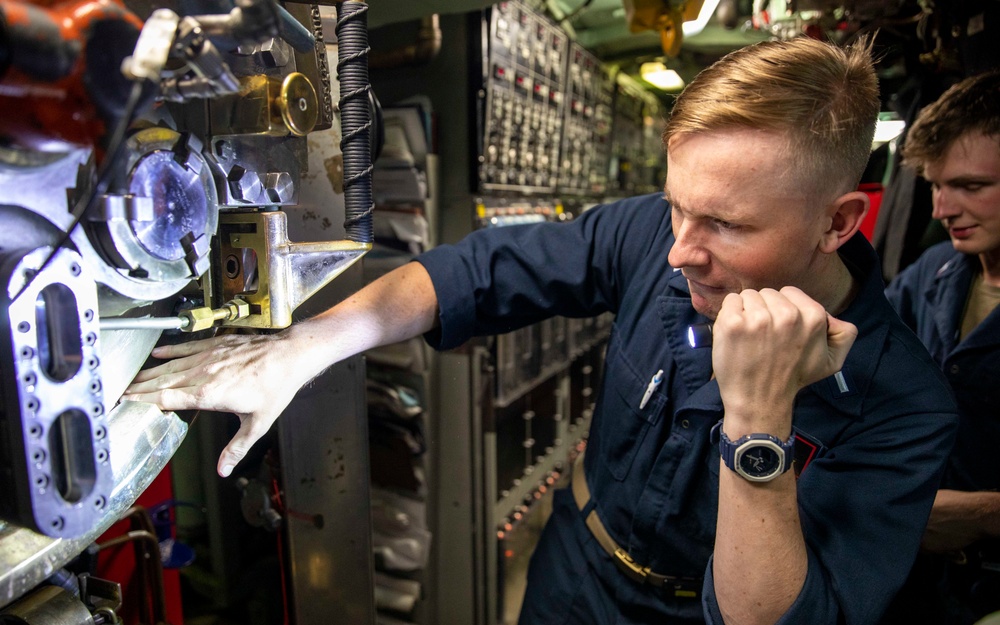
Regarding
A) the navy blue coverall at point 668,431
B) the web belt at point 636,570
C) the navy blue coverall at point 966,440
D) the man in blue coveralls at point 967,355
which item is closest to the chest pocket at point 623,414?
the navy blue coverall at point 668,431

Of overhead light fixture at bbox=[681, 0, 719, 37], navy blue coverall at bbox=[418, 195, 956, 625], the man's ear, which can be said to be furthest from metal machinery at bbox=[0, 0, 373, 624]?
overhead light fixture at bbox=[681, 0, 719, 37]

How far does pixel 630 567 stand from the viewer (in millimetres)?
1403

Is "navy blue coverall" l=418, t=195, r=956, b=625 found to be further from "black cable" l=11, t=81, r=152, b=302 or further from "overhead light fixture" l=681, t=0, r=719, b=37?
"overhead light fixture" l=681, t=0, r=719, b=37

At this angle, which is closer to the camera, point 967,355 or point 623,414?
point 623,414

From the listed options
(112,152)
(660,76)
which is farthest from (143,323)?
(660,76)

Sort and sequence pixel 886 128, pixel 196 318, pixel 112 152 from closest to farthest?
pixel 112 152 < pixel 196 318 < pixel 886 128

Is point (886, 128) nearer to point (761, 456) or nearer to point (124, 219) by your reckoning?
point (761, 456)

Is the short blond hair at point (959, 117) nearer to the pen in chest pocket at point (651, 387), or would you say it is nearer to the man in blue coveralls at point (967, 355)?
the man in blue coveralls at point (967, 355)

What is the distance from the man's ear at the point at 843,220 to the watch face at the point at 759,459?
425 millimetres

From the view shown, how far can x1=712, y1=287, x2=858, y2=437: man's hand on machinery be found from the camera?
3.15 ft

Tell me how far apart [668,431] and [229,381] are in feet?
3.02

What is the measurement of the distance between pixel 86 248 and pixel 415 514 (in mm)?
2078

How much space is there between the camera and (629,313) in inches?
59.1

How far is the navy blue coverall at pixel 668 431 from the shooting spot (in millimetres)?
1047
